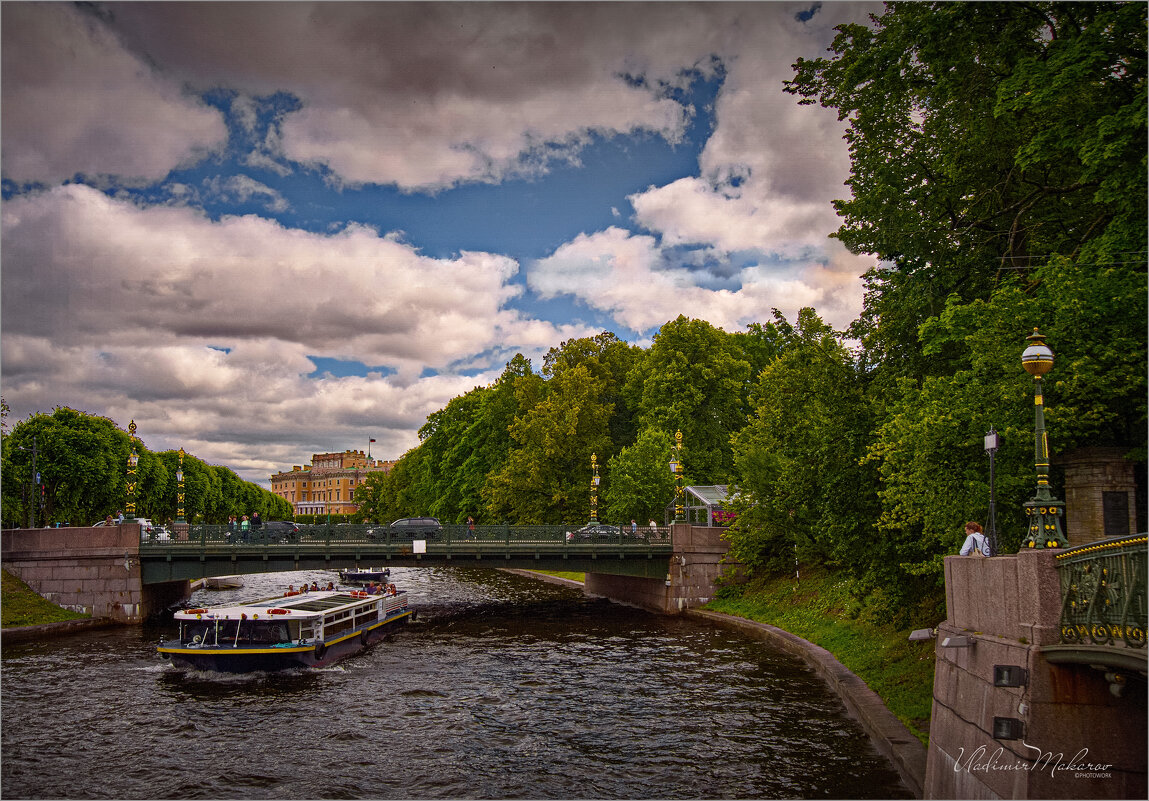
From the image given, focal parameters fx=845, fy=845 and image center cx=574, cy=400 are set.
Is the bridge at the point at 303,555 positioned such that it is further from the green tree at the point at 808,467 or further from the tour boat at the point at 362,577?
the tour boat at the point at 362,577

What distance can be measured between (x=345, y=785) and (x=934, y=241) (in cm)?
1969

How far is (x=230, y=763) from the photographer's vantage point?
18859 millimetres

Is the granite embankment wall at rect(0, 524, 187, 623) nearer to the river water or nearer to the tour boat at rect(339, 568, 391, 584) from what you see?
the river water

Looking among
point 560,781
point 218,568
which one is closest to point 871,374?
point 560,781

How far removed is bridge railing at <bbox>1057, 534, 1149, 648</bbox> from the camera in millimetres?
9289

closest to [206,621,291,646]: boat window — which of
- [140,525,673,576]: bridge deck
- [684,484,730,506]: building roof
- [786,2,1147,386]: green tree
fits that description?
[140,525,673,576]: bridge deck

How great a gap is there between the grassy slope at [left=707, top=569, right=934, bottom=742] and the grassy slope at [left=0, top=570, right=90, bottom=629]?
3061 cm

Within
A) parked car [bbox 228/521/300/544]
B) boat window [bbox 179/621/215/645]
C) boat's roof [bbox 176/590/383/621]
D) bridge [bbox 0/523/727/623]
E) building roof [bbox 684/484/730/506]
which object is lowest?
boat window [bbox 179/621/215/645]

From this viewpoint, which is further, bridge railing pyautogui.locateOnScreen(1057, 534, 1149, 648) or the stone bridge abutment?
the stone bridge abutment

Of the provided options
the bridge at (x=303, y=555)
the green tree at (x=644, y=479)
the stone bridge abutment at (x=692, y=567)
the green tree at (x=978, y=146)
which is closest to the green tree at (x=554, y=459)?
the green tree at (x=644, y=479)

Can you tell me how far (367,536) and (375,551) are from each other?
5.92 feet

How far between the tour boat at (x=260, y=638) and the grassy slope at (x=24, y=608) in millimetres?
9448

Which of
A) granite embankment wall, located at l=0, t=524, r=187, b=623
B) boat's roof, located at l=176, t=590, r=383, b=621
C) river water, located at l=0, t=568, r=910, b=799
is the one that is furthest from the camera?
granite embankment wall, located at l=0, t=524, r=187, b=623

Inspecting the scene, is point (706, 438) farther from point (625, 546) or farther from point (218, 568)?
point (218, 568)
